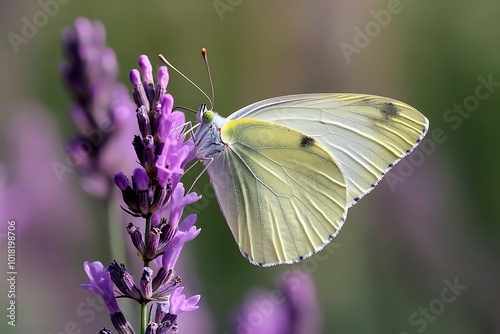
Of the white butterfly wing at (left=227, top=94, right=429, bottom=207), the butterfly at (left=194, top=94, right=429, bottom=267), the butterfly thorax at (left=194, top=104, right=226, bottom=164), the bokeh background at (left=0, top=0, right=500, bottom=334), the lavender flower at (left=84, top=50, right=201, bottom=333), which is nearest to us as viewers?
the lavender flower at (left=84, top=50, right=201, bottom=333)

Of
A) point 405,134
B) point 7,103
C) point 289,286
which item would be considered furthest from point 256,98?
point 289,286

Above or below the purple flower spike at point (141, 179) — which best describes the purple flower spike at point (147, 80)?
above

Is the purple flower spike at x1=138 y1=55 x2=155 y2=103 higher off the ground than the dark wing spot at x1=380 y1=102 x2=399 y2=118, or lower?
higher

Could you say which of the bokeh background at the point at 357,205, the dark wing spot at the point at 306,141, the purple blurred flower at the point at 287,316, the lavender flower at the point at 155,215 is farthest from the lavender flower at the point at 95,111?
the lavender flower at the point at 155,215

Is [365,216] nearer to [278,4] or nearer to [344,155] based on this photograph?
[344,155]

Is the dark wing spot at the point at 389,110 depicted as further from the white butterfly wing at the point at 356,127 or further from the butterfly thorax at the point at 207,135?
the butterfly thorax at the point at 207,135

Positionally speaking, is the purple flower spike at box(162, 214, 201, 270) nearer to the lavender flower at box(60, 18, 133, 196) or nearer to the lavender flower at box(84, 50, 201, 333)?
the lavender flower at box(84, 50, 201, 333)

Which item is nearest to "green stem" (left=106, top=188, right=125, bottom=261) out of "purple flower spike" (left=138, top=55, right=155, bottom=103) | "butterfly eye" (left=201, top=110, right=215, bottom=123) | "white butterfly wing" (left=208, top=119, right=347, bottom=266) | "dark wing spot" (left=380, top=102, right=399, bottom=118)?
"white butterfly wing" (left=208, top=119, right=347, bottom=266)
